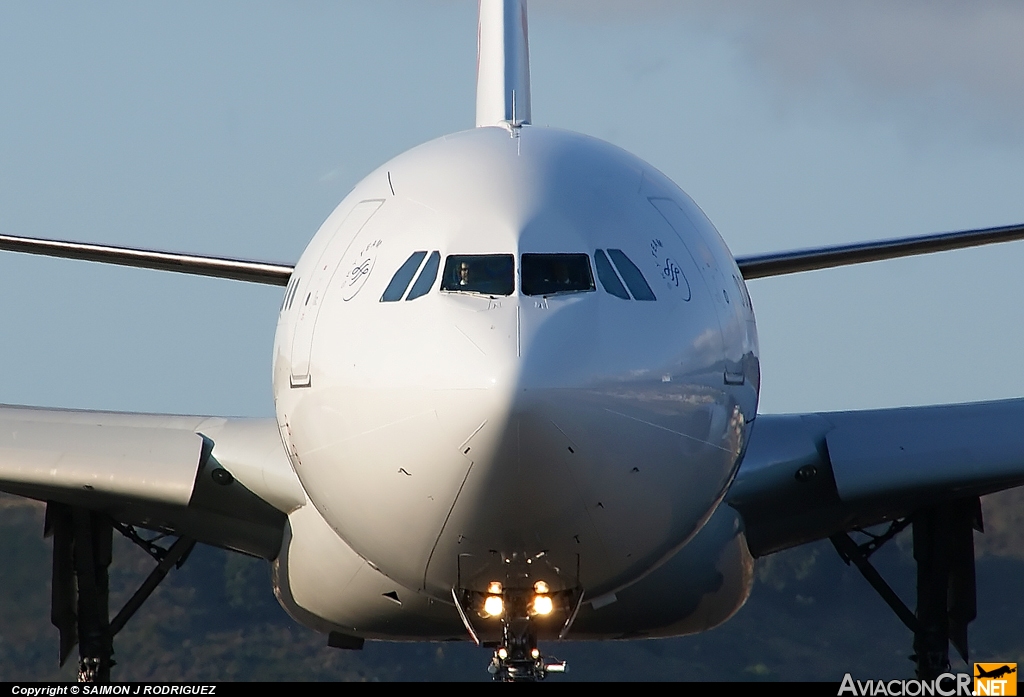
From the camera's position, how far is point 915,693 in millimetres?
13727

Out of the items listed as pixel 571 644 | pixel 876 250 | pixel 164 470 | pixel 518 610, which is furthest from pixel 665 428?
pixel 571 644

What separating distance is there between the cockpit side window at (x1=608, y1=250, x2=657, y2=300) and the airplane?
0.01 metres

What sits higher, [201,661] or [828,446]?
[828,446]

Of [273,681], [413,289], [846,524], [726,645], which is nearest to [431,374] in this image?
[413,289]

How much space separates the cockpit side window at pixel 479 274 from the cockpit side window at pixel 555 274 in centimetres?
8

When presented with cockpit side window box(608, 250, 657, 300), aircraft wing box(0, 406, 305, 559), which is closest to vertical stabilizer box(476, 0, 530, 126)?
aircraft wing box(0, 406, 305, 559)

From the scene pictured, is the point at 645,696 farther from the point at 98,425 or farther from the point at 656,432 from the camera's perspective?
the point at 656,432

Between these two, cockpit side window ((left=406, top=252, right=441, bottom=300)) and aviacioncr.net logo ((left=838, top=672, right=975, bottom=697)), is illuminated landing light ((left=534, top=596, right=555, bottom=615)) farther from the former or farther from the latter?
aviacioncr.net logo ((left=838, top=672, right=975, bottom=697))

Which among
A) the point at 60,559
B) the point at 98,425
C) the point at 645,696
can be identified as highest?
the point at 98,425

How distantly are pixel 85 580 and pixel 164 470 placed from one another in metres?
2.02

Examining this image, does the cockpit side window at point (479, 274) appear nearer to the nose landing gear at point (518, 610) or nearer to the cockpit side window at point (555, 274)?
the cockpit side window at point (555, 274)

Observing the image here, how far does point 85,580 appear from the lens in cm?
1467

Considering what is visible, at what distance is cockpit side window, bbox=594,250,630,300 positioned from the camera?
30.0 ft

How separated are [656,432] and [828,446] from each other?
4.48 meters
